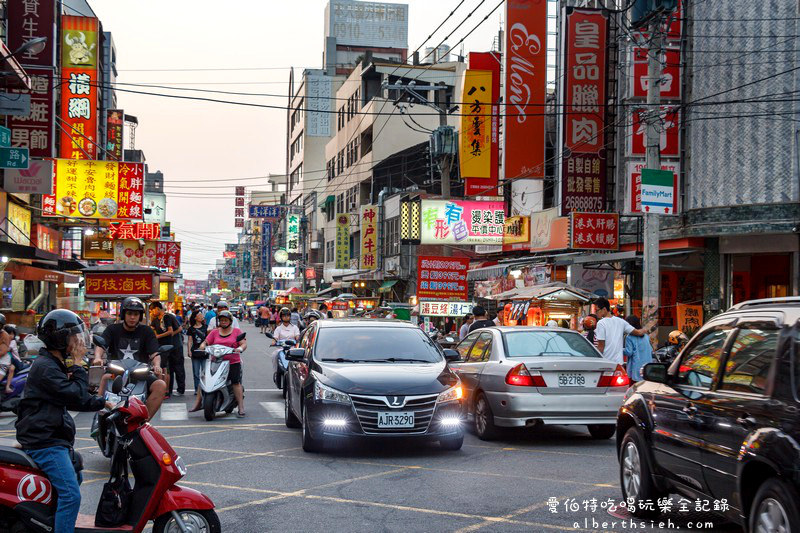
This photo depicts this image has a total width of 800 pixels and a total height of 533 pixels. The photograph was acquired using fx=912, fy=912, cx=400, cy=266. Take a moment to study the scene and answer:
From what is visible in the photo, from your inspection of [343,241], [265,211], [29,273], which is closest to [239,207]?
[265,211]

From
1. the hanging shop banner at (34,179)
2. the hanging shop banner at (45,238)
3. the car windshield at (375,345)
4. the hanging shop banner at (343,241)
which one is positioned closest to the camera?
Answer: the car windshield at (375,345)

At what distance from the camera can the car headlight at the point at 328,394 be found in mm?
10516

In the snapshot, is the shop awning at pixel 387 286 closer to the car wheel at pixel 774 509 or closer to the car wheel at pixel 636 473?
the car wheel at pixel 636 473

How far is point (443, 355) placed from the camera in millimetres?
12031

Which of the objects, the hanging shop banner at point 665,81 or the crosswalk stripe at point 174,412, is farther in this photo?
the hanging shop banner at point 665,81

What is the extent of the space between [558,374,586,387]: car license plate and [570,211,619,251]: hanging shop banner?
545 inches

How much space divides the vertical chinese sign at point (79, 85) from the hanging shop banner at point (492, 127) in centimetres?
1404

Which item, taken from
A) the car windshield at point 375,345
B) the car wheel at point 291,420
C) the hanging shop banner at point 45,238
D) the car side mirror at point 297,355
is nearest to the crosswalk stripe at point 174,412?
the car wheel at point 291,420

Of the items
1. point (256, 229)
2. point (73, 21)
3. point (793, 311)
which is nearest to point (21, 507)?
point (793, 311)

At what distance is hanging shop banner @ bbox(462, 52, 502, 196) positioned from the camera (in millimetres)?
32156

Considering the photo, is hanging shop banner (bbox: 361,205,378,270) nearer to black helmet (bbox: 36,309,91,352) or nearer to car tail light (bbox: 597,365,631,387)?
car tail light (bbox: 597,365,631,387)

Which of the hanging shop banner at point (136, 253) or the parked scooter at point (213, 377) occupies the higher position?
the hanging shop banner at point (136, 253)

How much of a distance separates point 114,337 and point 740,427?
274 inches

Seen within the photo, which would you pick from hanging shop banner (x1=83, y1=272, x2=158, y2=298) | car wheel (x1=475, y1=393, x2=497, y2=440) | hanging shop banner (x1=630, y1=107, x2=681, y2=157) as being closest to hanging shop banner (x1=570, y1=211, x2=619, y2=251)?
hanging shop banner (x1=630, y1=107, x2=681, y2=157)
